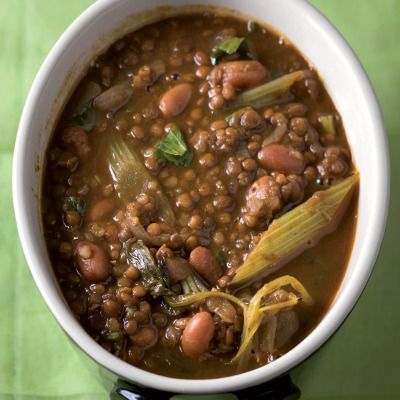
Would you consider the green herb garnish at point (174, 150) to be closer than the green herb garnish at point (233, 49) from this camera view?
Yes

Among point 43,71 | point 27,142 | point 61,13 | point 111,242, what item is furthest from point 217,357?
point 61,13

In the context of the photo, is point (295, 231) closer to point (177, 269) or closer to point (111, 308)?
point (177, 269)

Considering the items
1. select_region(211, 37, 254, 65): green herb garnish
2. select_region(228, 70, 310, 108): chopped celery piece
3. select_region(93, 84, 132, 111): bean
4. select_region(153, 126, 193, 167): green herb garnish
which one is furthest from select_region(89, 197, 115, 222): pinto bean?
select_region(211, 37, 254, 65): green herb garnish

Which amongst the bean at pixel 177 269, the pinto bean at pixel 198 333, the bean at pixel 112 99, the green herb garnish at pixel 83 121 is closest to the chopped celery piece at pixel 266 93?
the bean at pixel 112 99

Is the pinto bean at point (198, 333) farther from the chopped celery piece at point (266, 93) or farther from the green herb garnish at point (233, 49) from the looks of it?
the green herb garnish at point (233, 49)

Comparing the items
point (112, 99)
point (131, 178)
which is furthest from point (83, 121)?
point (131, 178)

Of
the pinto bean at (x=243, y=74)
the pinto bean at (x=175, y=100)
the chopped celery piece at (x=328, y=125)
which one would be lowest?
the chopped celery piece at (x=328, y=125)
